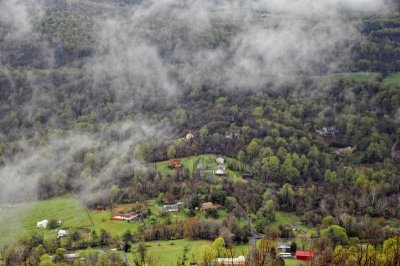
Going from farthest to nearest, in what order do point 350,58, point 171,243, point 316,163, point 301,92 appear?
1. point 350,58
2. point 301,92
3. point 316,163
4. point 171,243

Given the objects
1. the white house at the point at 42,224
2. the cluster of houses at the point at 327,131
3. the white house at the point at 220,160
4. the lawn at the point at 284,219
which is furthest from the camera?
the cluster of houses at the point at 327,131

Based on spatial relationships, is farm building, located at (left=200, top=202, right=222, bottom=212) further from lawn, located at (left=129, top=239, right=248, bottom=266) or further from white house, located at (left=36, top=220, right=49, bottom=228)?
white house, located at (left=36, top=220, right=49, bottom=228)

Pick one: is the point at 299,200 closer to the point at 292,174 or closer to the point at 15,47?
the point at 292,174

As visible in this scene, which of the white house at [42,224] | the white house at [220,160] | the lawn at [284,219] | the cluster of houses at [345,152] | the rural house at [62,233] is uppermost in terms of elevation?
the white house at [220,160]

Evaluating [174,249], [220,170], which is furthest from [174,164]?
[174,249]

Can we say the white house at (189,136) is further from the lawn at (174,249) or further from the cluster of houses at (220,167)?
the lawn at (174,249)

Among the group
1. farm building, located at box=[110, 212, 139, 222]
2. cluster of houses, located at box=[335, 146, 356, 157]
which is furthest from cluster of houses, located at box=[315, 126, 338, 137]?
farm building, located at box=[110, 212, 139, 222]

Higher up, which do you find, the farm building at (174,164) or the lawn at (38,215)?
the farm building at (174,164)

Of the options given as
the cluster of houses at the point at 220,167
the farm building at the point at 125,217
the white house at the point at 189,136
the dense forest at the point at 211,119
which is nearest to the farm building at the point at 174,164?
the dense forest at the point at 211,119

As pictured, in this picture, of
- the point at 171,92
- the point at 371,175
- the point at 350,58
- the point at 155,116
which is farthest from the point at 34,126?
the point at 350,58
